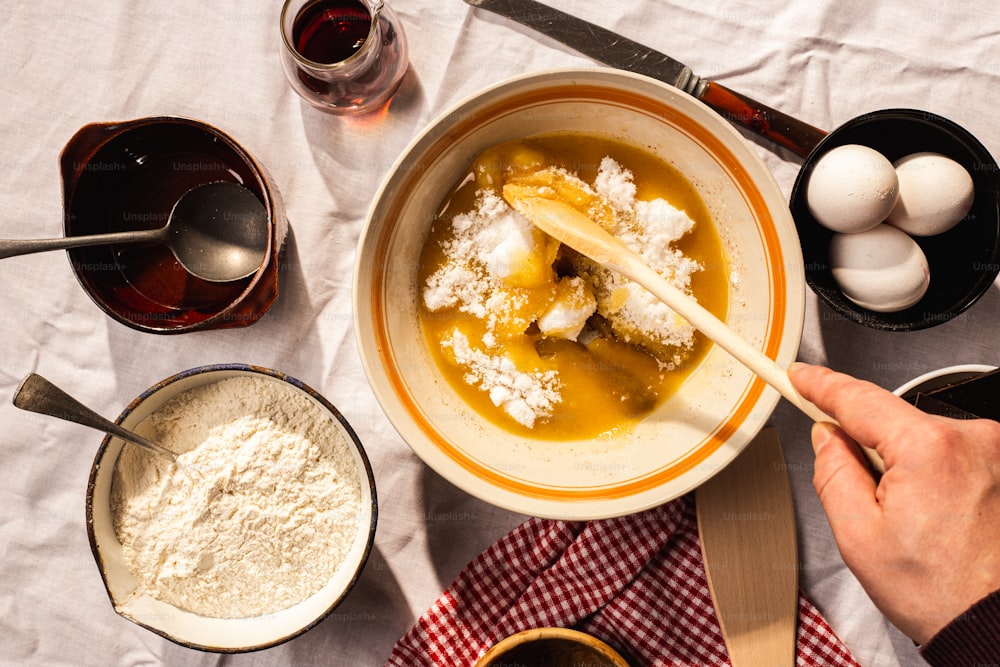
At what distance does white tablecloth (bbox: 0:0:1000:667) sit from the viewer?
1624 mm

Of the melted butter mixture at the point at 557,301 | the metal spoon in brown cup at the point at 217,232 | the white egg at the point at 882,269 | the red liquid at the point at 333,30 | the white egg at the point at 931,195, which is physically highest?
the white egg at the point at 931,195

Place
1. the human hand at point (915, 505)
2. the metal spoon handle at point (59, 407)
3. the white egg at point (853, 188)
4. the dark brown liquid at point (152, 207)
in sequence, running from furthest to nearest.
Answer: the dark brown liquid at point (152, 207)
the metal spoon handle at point (59, 407)
the white egg at point (853, 188)
the human hand at point (915, 505)

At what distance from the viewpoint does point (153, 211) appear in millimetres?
1640

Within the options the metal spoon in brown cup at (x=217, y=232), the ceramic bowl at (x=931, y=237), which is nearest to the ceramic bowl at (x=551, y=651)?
the ceramic bowl at (x=931, y=237)

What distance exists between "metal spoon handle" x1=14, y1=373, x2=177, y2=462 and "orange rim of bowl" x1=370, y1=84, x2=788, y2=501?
0.57 metres

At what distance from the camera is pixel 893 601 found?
1188 mm

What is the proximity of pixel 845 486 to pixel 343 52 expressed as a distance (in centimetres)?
133

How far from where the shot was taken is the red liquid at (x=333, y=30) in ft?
5.20

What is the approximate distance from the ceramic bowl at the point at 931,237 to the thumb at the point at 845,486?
0.32 m

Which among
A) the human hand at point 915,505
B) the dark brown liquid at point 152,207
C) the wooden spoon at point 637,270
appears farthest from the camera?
the dark brown liquid at point 152,207

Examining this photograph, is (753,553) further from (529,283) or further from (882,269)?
(529,283)

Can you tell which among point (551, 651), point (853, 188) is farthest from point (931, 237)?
point (551, 651)

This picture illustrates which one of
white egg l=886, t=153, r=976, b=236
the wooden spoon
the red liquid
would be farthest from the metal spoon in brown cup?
white egg l=886, t=153, r=976, b=236

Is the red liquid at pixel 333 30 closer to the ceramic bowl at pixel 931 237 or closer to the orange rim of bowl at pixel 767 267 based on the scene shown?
the orange rim of bowl at pixel 767 267
